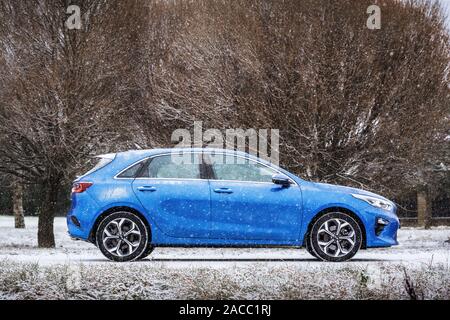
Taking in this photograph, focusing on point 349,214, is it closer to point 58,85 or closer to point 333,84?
point 333,84

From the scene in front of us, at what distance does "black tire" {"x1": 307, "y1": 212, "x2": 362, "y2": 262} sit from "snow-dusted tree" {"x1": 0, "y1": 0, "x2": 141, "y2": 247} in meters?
Answer: 8.86

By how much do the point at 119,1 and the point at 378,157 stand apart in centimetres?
804

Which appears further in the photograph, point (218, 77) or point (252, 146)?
point (218, 77)

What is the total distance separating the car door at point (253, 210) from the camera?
985cm

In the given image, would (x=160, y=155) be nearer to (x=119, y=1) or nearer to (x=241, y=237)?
(x=241, y=237)

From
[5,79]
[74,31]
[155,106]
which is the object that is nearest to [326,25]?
[155,106]

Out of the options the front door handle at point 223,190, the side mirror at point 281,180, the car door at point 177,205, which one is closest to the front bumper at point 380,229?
the side mirror at point 281,180

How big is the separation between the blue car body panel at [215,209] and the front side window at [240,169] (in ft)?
0.45

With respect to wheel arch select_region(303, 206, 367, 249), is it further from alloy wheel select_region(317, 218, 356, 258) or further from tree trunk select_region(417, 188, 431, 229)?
tree trunk select_region(417, 188, 431, 229)

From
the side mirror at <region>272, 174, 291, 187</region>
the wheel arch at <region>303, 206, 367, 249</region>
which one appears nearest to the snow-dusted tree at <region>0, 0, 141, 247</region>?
the side mirror at <region>272, 174, 291, 187</region>

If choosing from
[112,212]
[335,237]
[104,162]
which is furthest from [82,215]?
[335,237]

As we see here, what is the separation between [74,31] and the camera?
1867 cm

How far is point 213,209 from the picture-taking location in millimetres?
9852

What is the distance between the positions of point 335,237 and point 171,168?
2.49m
